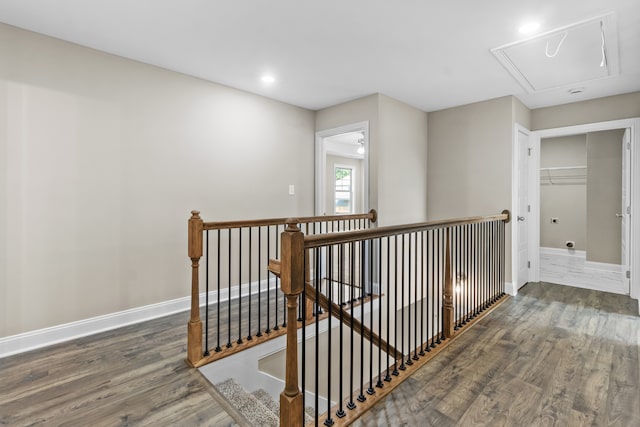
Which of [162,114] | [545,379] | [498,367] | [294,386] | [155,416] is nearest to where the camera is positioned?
[294,386]

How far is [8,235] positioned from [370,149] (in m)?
3.35

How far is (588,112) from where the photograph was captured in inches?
153

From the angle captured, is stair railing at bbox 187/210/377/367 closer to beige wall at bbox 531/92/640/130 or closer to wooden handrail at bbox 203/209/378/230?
wooden handrail at bbox 203/209/378/230

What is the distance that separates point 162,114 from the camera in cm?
306

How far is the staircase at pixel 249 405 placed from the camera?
6.21 feet

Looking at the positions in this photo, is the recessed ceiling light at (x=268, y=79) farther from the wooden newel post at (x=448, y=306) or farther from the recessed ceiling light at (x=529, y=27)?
the wooden newel post at (x=448, y=306)

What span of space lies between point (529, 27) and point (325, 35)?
1464mm

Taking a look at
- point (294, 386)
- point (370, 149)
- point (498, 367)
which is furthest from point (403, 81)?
point (294, 386)

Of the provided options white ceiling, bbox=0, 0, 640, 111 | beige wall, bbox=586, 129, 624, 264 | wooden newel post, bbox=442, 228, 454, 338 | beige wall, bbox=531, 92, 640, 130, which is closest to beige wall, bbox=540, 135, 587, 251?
beige wall, bbox=586, 129, 624, 264

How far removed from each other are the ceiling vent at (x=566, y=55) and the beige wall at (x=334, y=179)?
4.70m

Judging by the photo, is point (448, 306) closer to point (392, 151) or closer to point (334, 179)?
point (392, 151)

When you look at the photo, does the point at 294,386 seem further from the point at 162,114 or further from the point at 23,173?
the point at 162,114

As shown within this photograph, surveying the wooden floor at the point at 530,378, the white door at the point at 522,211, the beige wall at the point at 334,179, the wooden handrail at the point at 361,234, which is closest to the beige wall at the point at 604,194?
the white door at the point at 522,211

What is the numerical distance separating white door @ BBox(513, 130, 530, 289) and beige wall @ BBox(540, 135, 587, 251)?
2.84m
